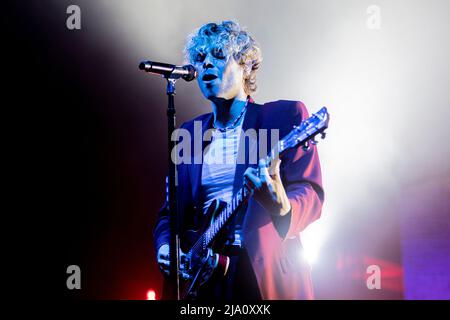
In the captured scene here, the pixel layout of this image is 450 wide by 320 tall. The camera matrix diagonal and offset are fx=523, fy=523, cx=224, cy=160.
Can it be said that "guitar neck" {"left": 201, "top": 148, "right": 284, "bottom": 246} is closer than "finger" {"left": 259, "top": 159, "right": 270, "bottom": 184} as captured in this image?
No

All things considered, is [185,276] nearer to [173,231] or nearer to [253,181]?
[173,231]

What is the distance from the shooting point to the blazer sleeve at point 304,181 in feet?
7.52

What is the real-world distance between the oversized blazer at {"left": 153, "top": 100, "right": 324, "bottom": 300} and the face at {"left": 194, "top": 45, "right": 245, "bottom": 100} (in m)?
0.15

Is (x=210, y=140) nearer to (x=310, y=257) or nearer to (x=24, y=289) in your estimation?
(x=310, y=257)

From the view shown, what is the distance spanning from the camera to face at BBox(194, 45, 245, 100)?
2639 mm

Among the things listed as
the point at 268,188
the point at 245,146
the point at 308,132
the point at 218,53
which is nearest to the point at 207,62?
the point at 218,53

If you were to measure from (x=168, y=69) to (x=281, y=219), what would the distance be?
79cm

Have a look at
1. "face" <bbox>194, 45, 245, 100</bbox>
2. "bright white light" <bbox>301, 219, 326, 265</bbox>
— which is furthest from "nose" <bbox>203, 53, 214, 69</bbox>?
"bright white light" <bbox>301, 219, 326, 265</bbox>

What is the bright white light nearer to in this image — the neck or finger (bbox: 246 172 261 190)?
the neck

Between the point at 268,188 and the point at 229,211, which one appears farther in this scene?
the point at 229,211

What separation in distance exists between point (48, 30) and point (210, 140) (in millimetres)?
1402

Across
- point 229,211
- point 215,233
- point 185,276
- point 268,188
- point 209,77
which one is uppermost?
point 209,77

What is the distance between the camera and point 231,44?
8.78 ft

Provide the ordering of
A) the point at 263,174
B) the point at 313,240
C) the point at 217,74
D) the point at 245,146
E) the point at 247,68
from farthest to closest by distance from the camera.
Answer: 1. the point at 313,240
2. the point at 247,68
3. the point at 217,74
4. the point at 245,146
5. the point at 263,174
